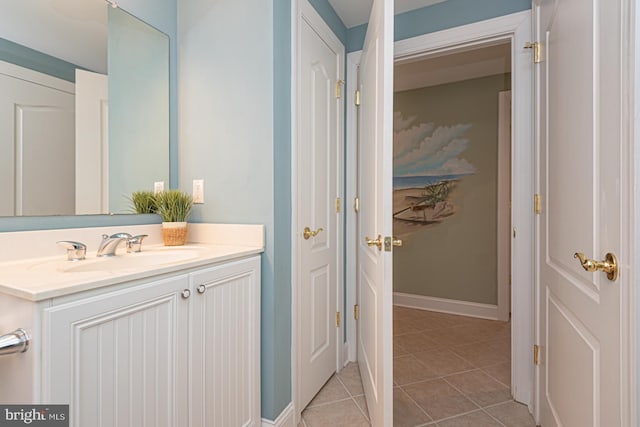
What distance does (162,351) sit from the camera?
0.98 metres

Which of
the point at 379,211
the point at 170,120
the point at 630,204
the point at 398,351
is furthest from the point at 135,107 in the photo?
the point at 398,351

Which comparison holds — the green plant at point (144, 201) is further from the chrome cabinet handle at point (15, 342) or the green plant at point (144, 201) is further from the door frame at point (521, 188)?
the door frame at point (521, 188)

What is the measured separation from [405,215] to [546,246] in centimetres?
212

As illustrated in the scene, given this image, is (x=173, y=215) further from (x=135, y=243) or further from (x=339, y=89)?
(x=339, y=89)

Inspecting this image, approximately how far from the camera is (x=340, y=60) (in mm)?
2193

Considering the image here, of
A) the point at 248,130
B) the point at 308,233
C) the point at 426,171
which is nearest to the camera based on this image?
the point at 248,130

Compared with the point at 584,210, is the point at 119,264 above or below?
below

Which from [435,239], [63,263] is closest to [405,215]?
[435,239]

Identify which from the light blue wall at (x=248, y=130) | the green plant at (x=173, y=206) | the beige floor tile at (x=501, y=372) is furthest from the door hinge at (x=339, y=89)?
the beige floor tile at (x=501, y=372)

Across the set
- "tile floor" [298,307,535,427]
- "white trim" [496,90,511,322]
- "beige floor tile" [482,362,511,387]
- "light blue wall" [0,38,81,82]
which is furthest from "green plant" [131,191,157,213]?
"white trim" [496,90,511,322]

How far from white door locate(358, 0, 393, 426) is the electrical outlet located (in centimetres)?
84

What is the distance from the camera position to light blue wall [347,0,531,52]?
6.02 feet

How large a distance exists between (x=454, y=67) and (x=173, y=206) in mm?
2749

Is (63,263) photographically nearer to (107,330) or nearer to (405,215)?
(107,330)
